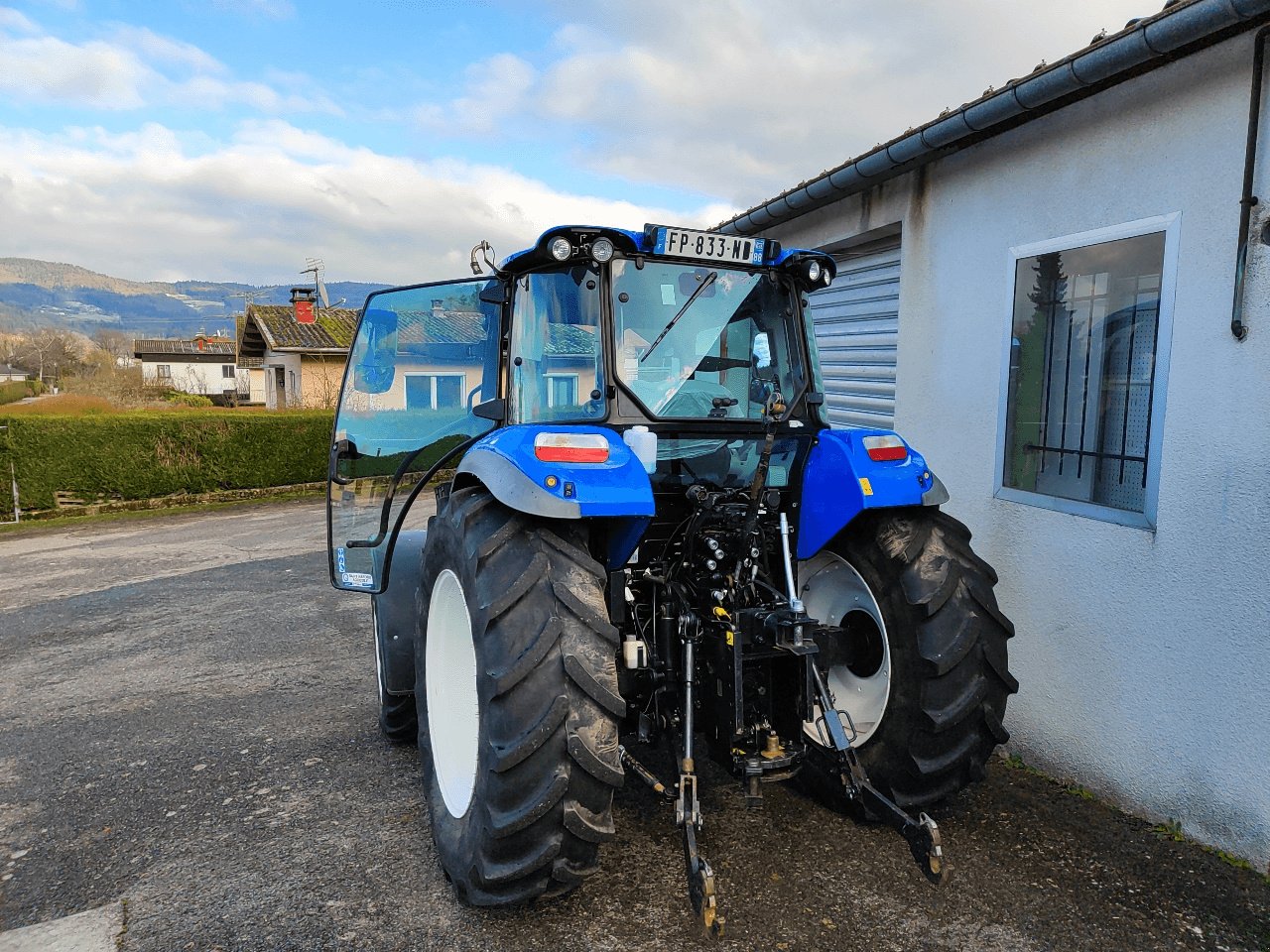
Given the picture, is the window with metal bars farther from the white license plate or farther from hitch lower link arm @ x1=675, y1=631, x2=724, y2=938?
hitch lower link arm @ x1=675, y1=631, x2=724, y2=938

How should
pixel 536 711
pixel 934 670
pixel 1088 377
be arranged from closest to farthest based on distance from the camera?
pixel 536 711, pixel 934 670, pixel 1088 377

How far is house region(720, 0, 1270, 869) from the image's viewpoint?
10.1ft

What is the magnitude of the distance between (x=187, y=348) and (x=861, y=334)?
97903 millimetres

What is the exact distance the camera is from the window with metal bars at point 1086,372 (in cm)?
360

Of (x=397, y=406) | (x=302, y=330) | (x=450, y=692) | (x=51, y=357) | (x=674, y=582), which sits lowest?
(x=450, y=692)

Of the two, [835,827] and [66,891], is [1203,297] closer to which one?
[835,827]

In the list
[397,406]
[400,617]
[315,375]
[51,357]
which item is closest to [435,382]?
[397,406]

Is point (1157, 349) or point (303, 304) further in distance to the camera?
point (303, 304)

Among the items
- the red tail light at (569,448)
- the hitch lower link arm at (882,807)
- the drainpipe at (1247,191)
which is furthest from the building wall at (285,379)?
the drainpipe at (1247,191)

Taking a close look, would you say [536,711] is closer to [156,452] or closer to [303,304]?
[156,452]

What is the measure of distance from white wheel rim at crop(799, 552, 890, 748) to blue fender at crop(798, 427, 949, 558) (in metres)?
0.20

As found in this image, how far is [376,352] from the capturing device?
13.8 ft

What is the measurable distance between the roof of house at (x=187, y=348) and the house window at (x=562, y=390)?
82.0 metres

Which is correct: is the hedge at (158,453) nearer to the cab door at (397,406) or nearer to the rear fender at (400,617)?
the cab door at (397,406)
